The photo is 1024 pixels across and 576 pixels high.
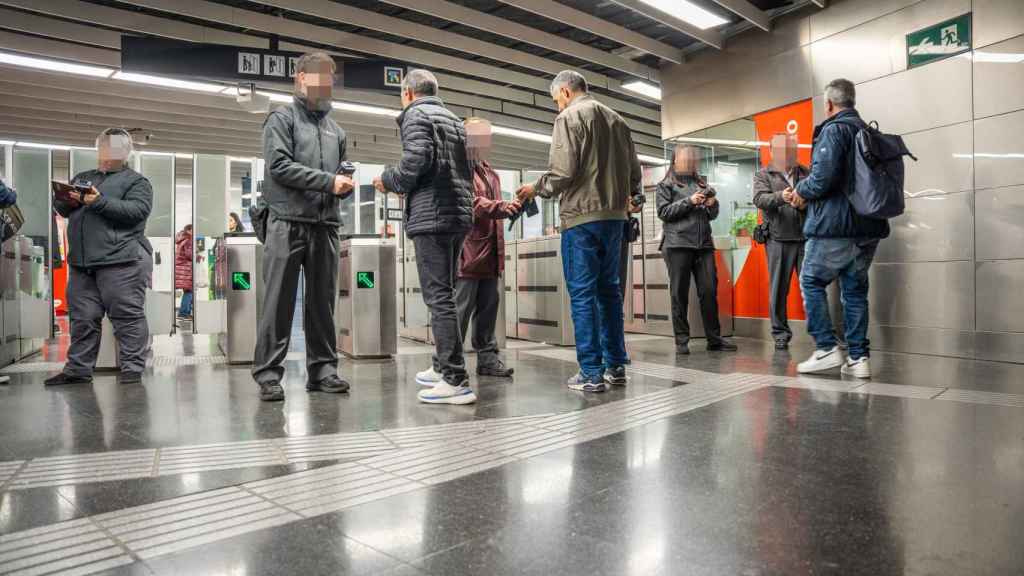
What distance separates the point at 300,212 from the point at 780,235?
4012 mm

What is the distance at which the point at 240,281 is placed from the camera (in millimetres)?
5344

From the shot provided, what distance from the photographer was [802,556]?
4.70ft

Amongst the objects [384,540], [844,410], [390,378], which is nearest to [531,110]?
[390,378]

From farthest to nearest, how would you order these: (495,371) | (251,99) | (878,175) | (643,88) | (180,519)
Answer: (643,88) < (251,99) < (495,371) < (878,175) < (180,519)

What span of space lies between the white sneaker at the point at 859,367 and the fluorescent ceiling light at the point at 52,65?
9.16 meters

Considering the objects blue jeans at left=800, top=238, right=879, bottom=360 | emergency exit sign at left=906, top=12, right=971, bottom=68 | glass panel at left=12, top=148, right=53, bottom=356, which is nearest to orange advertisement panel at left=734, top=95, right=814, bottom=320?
emergency exit sign at left=906, top=12, right=971, bottom=68

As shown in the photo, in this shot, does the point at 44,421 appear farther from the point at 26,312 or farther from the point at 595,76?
the point at 595,76

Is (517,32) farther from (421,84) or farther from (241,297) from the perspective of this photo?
(421,84)

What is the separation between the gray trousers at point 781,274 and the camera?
570 cm

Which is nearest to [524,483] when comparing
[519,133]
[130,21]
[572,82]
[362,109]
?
[572,82]

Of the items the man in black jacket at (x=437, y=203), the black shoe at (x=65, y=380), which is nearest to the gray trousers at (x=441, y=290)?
the man in black jacket at (x=437, y=203)

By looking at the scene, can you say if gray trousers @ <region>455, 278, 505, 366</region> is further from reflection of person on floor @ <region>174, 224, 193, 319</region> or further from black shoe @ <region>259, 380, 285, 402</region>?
reflection of person on floor @ <region>174, 224, 193, 319</region>

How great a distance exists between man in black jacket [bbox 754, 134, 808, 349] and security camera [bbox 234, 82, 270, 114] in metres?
6.49

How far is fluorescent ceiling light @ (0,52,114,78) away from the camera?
8.29 metres
